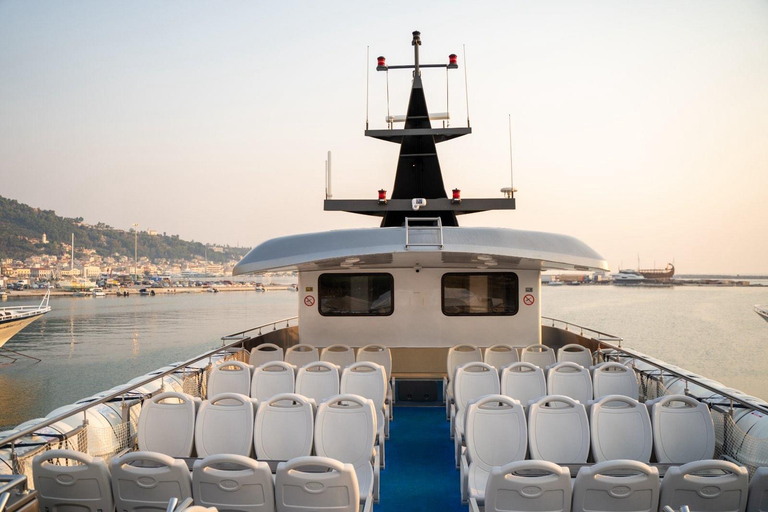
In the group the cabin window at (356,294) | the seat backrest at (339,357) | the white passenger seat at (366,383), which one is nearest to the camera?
the white passenger seat at (366,383)

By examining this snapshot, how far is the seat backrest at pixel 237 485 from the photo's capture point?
11.4 feet

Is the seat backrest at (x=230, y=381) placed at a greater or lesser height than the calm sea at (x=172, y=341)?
greater

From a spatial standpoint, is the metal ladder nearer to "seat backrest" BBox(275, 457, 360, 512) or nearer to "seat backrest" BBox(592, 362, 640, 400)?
"seat backrest" BBox(592, 362, 640, 400)

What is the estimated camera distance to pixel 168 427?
4.88 meters

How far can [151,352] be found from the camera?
4309 cm

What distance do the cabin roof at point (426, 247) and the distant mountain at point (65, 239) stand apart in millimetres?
111421

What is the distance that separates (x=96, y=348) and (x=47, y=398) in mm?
17941

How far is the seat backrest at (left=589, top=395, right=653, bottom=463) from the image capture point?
183 inches

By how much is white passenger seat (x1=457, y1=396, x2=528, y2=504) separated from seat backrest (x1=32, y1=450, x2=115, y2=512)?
9.09 ft

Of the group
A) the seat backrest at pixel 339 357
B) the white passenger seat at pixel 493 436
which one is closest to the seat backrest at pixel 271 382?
the seat backrest at pixel 339 357

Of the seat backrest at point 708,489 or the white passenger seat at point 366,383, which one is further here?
the white passenger seat at point 366,383

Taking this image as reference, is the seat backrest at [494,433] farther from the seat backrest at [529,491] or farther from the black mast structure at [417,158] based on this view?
the black mast structure at [417,158]

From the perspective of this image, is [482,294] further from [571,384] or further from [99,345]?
[99,345]

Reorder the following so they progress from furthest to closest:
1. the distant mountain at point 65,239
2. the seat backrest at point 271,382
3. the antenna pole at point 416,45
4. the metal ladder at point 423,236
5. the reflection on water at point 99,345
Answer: the distant mountain at point 65,239
the reflection on water at point 99,345
the antenna pole at point 416,45
the metal ladder at point 423,236
the seat backrest at point 271,382
